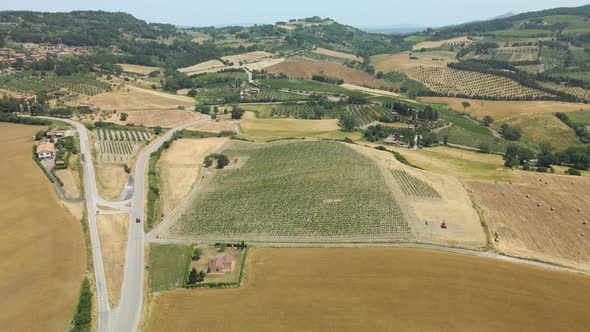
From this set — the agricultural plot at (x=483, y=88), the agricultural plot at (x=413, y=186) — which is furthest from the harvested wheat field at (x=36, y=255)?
the agricultural plot at (x=483, y=88)

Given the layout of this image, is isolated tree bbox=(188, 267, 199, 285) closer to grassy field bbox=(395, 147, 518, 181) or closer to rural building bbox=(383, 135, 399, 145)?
grassy field bbox=(395, 147, 518, 181)

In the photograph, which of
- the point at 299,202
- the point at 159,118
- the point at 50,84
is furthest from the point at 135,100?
the point at 299,202

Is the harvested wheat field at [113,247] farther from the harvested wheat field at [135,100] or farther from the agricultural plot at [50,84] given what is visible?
the agricultural plot at [50,84]

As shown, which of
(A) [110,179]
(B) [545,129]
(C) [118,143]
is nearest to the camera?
(A) [110,179]

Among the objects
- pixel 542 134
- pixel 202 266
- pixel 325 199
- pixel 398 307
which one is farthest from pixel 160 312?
pixel 542 134

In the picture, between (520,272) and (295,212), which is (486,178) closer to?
(520,272)

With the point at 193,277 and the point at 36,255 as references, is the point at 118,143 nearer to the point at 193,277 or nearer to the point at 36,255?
the point at 36,255
